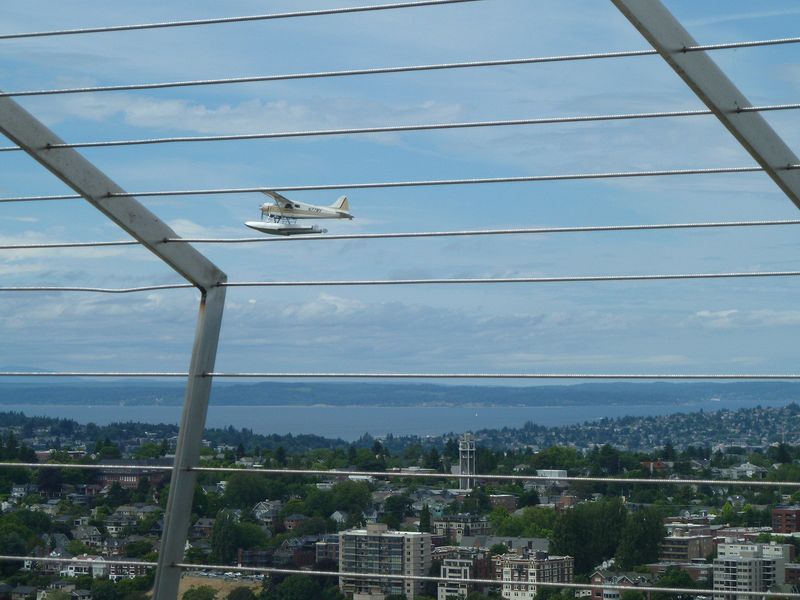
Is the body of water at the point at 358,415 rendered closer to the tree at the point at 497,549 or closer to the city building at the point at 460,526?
the city building at the point at 460,526

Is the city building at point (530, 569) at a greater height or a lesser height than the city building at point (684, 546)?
lesser

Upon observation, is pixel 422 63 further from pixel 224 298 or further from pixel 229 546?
pixel 229 546

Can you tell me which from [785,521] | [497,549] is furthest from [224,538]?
[785,521]

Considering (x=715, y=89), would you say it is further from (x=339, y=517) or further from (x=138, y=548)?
(x=138, y=548)

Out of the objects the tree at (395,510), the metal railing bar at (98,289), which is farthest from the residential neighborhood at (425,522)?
the metal railing bar at (98,289)

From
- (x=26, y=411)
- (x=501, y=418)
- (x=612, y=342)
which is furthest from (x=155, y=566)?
(x=612, y=342)

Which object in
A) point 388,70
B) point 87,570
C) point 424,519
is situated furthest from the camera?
point 87,570

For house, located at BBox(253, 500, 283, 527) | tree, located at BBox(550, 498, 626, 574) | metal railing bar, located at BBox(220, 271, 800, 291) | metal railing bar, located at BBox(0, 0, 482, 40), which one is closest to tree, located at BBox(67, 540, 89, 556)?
house, located at BBox(253, 500, 283, 527)
